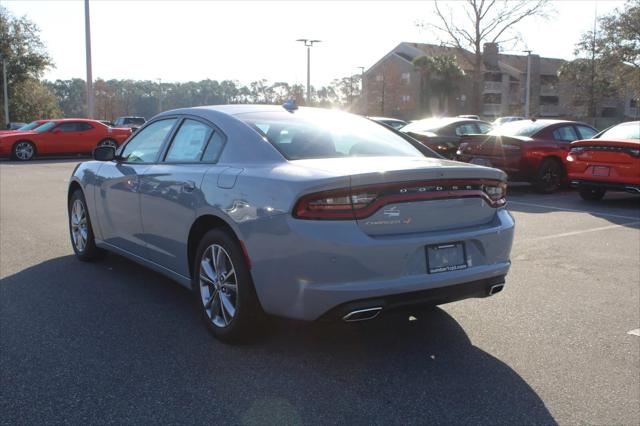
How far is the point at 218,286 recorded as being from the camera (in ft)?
13.1

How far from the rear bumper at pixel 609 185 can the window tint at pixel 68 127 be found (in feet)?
59.5

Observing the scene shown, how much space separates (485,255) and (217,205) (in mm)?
1678

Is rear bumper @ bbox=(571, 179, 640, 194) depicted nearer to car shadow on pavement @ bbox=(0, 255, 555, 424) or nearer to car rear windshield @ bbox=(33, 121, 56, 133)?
car shadow on pavement @ bbox=(0, 255, 555, 424)

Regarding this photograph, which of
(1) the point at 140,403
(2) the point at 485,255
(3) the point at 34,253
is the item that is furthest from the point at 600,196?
(1) the point at 140,403

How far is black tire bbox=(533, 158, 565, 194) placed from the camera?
12523 millimetres

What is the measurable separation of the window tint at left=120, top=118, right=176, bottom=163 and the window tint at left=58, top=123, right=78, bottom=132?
61.6ft

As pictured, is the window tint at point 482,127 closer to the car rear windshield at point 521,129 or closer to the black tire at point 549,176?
the car rear windshield at point 521,129

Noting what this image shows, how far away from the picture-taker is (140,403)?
3141 millimetres

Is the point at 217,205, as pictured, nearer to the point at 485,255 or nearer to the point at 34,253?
the point at 485,255

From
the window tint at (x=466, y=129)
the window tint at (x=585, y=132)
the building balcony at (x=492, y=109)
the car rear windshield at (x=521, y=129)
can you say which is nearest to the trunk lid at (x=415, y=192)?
the car rear windshield at (x=521, y=129)

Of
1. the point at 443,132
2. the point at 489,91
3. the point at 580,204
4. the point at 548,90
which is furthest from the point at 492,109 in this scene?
the point at 580,204

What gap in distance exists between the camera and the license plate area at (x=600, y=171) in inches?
403

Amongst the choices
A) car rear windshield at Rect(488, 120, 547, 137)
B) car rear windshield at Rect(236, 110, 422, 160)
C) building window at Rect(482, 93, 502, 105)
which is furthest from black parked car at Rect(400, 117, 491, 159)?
building window at Rect(482, 93, 502, 105)

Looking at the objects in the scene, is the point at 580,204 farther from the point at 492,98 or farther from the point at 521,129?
the point at 492,98
